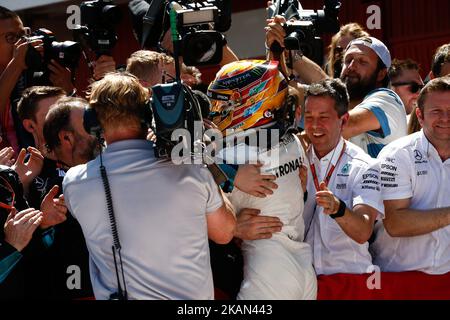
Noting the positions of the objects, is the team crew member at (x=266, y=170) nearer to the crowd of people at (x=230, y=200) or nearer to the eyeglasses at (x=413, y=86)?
the crowd of people at (x=230, y=200)

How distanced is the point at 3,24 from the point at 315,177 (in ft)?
8.23

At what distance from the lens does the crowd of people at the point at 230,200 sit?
135 inches

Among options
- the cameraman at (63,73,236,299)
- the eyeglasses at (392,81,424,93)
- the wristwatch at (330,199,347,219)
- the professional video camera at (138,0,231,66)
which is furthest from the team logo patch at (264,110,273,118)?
the eyeglasses at (392,81,424,93)

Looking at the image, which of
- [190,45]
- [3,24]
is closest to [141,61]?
Answer: [190,45]

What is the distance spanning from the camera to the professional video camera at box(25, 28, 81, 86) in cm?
533

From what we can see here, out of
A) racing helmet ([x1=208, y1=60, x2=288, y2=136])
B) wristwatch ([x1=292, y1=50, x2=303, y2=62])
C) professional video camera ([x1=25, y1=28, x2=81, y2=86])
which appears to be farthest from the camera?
professional video camera ([x1=25, y1=28, x2=81, y2=86])

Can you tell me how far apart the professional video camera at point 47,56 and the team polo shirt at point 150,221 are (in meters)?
2.00

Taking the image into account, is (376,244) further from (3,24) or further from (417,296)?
(3,24)

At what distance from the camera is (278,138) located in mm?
4008

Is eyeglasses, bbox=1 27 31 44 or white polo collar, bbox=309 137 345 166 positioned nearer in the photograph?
white polo collar, bbox=309 137 345 166

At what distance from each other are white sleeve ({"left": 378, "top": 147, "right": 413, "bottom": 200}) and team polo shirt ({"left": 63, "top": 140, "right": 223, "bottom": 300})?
1274 millimetres

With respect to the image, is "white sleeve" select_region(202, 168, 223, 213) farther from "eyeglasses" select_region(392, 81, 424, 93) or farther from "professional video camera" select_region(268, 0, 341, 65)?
"eyeglasses" select_region(392, 81, 424, 93)

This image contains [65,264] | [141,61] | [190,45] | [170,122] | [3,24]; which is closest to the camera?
[170,122]
